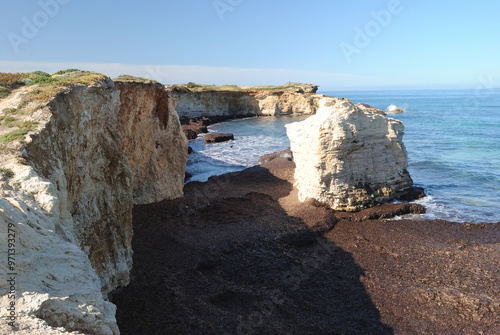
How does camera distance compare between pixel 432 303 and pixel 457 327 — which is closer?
pixel 457 327

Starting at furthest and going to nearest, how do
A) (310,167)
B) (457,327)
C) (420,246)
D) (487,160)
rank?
(487,160) < (310,167) < (420,246) < (457,327)

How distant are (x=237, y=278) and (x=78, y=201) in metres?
5.96

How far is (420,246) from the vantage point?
14203 millimetres

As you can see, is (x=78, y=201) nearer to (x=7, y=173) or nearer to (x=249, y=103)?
(x=7, y=173)

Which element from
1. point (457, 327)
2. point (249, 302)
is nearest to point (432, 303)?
point (457, 327)

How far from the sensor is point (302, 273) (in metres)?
12.3

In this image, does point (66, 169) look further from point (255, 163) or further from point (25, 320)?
point (255, 163)

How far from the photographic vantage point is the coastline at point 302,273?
9.72m

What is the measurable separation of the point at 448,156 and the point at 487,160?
3227mm

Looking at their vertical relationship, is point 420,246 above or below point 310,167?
below

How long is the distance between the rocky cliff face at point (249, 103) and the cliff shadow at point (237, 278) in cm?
5023

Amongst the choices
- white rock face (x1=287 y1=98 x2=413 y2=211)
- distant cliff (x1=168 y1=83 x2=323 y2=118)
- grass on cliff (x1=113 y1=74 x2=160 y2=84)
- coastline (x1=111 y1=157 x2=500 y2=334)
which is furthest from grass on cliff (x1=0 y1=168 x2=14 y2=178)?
distant cliff (x1=168 y1=83 x2=323 y2=118)

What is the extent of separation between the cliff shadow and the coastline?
0.13 feet

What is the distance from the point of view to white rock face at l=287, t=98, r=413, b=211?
1778cm
